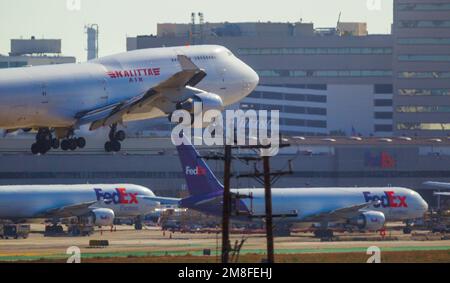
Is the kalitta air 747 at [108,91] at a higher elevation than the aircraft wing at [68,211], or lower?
higher

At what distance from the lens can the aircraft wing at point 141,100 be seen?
283ft

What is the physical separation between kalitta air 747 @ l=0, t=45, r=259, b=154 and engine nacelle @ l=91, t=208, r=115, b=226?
3130 cm

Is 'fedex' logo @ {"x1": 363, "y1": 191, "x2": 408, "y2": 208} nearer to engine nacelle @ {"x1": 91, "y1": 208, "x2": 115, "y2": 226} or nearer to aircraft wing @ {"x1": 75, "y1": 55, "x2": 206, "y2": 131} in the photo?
engine nacelle @ {"x1": 91, "y1": 208, "x2": 115, "y2": 226}

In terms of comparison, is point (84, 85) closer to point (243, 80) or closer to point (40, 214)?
point (243, 80)

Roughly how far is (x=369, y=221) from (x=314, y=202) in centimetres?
461

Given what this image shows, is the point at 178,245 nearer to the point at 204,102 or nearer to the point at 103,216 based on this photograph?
the point at 204,102

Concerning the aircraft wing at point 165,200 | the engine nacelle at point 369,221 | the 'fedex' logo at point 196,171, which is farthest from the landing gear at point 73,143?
the aircraft wing at point 165,200

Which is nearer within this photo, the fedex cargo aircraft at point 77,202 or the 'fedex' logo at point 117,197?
the fedex cargo aircraft at point 77,202

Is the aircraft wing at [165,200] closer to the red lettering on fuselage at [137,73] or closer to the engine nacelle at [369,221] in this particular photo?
Result: the engine nacelle at [369,221]

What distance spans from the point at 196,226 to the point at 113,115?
32.5 meters

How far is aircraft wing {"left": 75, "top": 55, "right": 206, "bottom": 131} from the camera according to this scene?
86.1 m

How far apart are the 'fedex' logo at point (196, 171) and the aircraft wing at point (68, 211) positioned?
1449 cm
